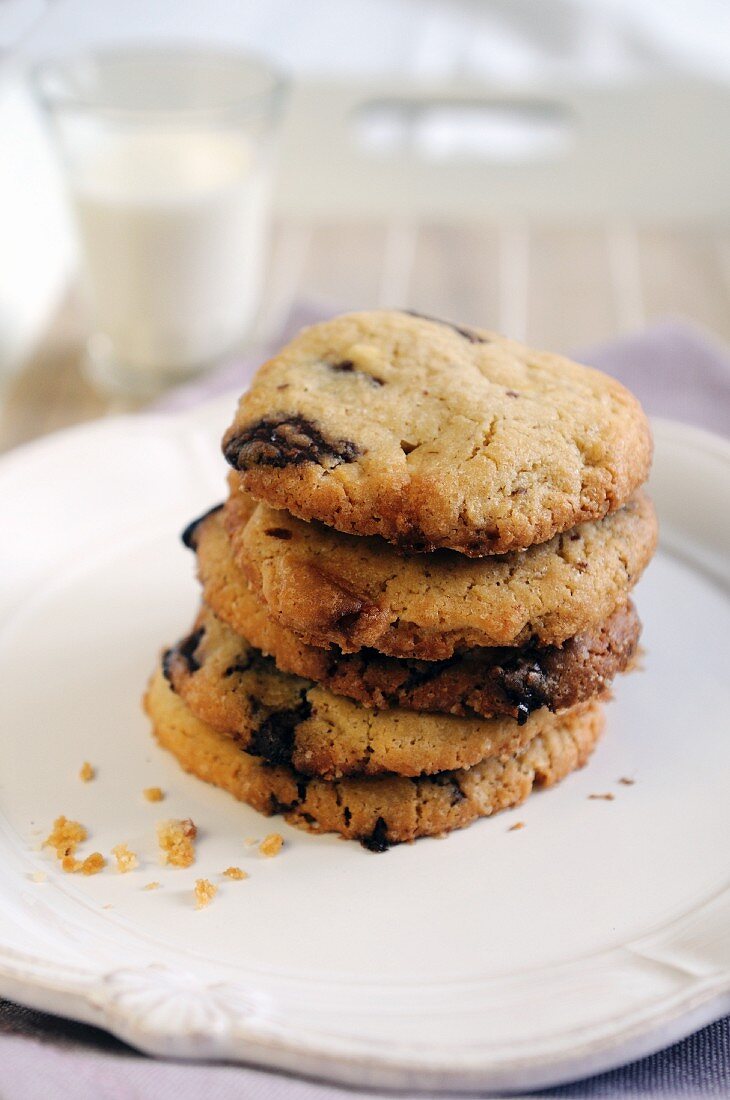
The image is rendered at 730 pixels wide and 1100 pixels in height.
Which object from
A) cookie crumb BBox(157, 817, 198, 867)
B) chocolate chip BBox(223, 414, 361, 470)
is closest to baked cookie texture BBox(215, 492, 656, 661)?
chocolate chip BBox(223, 414, 361, 470)

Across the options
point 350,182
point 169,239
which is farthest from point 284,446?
point 350,182

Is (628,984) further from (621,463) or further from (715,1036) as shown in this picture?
(621,463)

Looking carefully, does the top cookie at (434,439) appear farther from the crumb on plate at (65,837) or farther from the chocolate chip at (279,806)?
the crumb on plate at (65,837)

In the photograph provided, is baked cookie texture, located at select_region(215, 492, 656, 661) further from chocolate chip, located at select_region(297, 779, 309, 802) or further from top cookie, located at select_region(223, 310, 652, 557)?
chocolate chip, located at select_region(297, 779, 309, 802)

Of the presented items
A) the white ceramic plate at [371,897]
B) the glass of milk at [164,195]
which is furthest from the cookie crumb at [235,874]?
the glass of milk at [164,195]

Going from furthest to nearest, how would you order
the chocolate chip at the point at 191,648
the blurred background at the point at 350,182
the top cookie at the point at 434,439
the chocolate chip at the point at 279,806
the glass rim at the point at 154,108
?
the blurred background at the point at 350,182
the glass rim at the point at 154,108
the chocolate chip at the point at 191,648
the chocolate chip at the point at 279,806
the top cookie at the point at 434,439

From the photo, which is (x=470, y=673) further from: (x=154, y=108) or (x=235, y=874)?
(x=154, y=108)

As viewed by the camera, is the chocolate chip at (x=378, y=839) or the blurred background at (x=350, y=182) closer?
the chocolate chip at (x=378, y=839)

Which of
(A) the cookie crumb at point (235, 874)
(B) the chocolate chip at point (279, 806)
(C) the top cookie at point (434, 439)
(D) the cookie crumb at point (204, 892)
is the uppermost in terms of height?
(C) the top cookie at point (434, 439)
